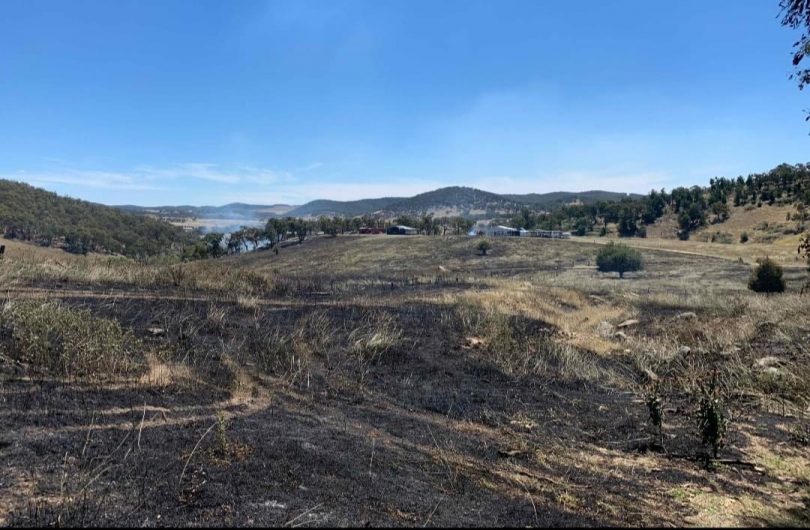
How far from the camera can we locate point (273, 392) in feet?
25.1

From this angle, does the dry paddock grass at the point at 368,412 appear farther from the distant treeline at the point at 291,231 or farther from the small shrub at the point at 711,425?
the distant treeline at the point at 291,231

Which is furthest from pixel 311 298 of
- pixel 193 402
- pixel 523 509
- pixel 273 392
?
pixel 523 509

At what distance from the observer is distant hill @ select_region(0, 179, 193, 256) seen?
269 feet

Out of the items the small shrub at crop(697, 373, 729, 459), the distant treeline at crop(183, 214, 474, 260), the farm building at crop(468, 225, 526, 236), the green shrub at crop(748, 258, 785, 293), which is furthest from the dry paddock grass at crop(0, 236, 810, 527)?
the farm building at crop(468, 225, 526, 236)

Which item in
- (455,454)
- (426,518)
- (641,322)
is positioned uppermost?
(426,518)

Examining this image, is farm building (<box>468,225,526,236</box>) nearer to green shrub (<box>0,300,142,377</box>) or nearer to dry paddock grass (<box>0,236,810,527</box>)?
dry paddock grass (<box>0,236,810,527</box>)

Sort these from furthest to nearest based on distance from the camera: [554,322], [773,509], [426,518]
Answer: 1. [554,322]
2. [773,509]
3. [426,518]

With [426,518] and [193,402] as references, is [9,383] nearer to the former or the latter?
[193,402]

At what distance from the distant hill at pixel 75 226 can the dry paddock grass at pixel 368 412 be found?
7404 cm

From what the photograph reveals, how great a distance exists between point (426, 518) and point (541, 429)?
149 inches

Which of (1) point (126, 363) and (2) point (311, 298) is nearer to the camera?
(1) point (126, 363)

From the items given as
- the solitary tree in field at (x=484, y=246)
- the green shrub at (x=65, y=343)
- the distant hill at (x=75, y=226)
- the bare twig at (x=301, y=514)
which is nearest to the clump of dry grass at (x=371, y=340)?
the green shrub at (x=65, y=343)

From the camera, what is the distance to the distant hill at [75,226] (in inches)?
3226

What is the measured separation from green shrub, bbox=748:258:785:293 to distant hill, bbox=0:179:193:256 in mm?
75915
